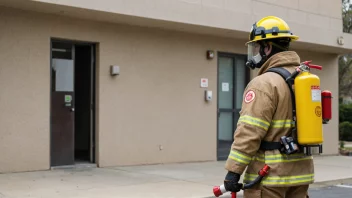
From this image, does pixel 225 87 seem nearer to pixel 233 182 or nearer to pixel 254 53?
pixel 254 53

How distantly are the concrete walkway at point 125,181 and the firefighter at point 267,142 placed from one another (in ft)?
14.2

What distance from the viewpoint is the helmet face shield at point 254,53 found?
3771 mm

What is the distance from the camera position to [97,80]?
34.7 ft

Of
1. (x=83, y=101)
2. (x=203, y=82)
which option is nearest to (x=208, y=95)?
(x=203, y=82)

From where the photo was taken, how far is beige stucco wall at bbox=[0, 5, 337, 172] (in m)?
9.48

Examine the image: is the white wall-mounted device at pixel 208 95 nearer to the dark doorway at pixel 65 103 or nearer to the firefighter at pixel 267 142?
the dark doorway at pixel 65 103

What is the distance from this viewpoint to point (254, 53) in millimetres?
3811

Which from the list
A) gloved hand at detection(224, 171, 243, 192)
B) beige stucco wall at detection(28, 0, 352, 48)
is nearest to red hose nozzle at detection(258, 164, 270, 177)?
gloved hand at detection(224, 171, 243, 192)

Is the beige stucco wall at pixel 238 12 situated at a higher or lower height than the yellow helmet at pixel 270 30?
higher

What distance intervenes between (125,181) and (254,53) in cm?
568

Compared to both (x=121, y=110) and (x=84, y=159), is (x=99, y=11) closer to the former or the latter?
(x=121, y=110)

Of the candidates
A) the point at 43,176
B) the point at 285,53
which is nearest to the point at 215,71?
the point at 43,176

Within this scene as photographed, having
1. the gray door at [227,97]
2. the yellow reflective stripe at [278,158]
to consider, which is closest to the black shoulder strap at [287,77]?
the yellow reflective stripe at [278,158]

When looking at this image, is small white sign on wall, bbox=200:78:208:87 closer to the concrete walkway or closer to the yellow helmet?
the concrete walkway
